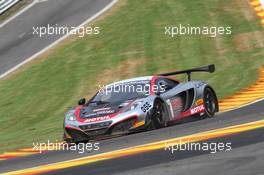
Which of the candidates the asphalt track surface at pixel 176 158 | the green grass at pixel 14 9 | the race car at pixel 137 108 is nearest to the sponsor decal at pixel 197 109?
the race car at pixel 137 108

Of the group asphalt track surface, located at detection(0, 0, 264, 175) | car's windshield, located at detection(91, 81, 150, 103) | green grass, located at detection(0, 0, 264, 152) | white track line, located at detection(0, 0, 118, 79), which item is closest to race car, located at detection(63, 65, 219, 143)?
car's windshield, located at detection(91, 81, 150, 103)

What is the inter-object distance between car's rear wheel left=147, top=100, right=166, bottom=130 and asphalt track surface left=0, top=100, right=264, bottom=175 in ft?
1.75

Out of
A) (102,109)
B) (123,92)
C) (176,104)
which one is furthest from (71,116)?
(176,104)

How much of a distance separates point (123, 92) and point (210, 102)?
224cm

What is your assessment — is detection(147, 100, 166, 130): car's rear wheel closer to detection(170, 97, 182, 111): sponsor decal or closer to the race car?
the race car

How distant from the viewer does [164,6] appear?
29.1m

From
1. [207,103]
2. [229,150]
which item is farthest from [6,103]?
[229,150]

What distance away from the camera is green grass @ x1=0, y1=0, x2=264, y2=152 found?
19875 millimetres

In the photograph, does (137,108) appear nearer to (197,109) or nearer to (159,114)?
(159,114)

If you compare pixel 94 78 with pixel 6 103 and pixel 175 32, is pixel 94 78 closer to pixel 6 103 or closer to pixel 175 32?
pixel 6 103

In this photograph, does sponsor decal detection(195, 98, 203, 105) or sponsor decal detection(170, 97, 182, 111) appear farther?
sponsor decal detection(195, 98, 203, 105)

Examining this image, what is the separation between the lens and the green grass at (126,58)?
19875mm

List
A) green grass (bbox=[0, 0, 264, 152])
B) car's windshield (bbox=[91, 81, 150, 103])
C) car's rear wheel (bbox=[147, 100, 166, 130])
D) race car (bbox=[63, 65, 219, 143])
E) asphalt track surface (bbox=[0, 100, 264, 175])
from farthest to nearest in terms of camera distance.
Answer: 1. green grass (bbox=[0, 0, 264, 152])
2. car's windshield (bbox=[91, 81, 150, 103])
3. car's rear wheel (bbox=[147, 100, 166, 130])
4. race car (bbox=[63, 65, 219, 143])
5. asphalt track surface (bbox=[0, 100, 264, 175])

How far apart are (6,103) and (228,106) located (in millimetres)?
7385
